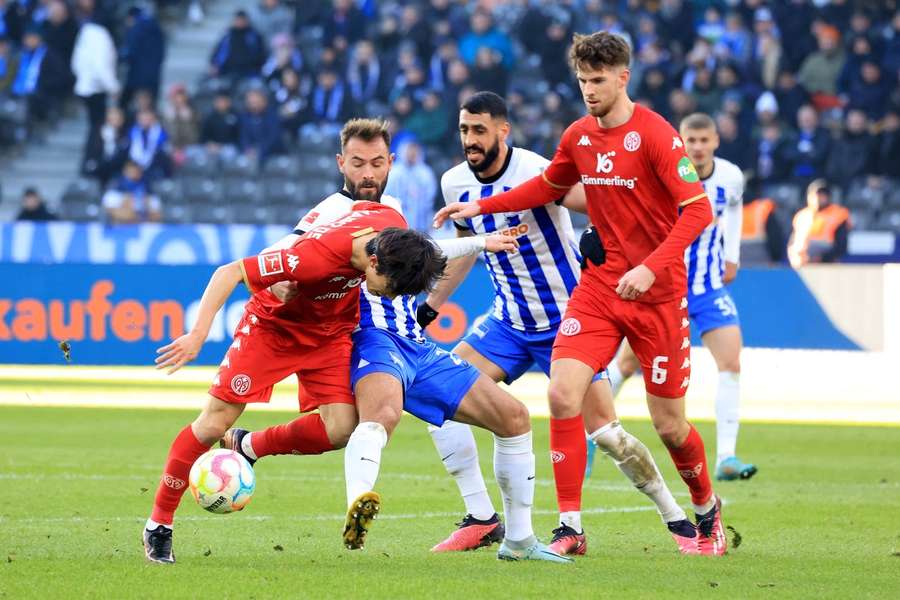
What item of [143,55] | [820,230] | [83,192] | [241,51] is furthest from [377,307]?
[143,55]

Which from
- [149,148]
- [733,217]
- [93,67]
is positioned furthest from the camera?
[93,67]

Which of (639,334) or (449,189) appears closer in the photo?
(639,334)

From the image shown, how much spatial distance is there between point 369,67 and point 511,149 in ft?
53.1

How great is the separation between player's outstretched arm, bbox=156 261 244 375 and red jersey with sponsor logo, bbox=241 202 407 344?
8cm

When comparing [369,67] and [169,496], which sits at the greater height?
[369,67]

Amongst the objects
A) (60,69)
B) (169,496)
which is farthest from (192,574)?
(60,69)

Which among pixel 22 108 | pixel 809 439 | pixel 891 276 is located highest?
pixel 22 108

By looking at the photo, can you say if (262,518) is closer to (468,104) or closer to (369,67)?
(468,104)

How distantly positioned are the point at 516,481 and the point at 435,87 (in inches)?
696

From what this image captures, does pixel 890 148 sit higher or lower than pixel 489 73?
lower

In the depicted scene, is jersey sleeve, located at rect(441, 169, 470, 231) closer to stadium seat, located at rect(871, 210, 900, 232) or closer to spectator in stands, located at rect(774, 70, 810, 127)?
stadium seat, located at rect(871, 210, 900, 232)

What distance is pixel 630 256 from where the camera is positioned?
746 cm

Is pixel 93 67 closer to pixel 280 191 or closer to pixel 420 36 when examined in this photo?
pixel 280 191

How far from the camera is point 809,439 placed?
1336cm
